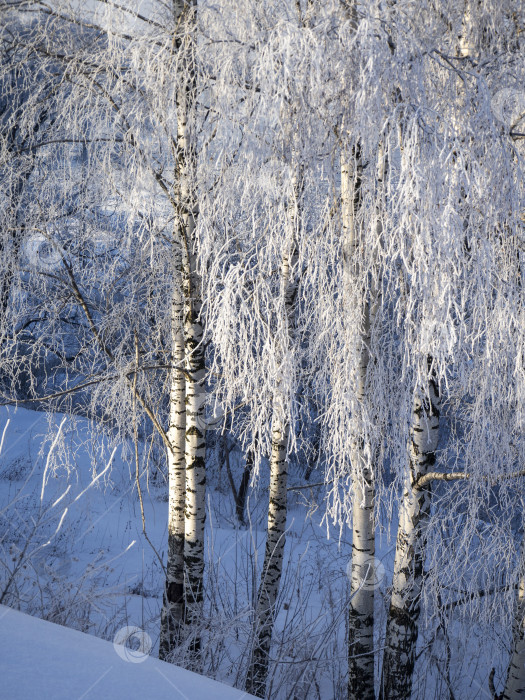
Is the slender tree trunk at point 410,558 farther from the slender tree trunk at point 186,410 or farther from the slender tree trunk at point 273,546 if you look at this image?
the slender tree trunk at point 186,410

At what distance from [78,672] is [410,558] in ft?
10.9

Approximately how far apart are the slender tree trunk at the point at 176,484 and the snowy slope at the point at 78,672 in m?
3.48

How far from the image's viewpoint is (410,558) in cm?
439

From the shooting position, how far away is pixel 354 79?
2982 mm

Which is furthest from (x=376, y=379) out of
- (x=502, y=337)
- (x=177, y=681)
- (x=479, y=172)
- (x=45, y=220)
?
(x=45, y=220)

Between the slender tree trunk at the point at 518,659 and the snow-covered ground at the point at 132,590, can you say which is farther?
the slender tree trunk at the point at 518,659
